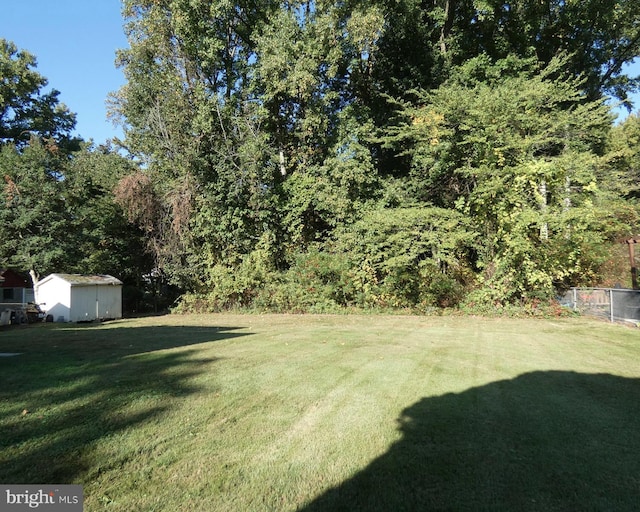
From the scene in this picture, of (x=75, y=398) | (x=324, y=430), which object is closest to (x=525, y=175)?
(x=324, y=430)

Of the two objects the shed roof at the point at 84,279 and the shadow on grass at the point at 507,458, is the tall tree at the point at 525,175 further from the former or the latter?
the shed roof at the point at 84,279

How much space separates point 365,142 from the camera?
20.0 metres

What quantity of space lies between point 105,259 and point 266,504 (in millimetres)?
23235

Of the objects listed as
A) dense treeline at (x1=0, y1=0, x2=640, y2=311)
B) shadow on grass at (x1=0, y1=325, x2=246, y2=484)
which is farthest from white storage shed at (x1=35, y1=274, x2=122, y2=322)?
shadow on grass at (x1=0, y1=325, x2=246, y2=484)

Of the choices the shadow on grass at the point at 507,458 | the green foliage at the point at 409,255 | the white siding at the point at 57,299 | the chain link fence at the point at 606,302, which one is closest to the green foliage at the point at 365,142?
the green foliage at the point at 409,255

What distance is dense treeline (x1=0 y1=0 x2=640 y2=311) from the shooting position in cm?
1561

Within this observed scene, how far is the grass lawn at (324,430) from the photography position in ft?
9.40

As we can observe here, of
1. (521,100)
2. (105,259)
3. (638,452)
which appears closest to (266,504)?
(638,452)

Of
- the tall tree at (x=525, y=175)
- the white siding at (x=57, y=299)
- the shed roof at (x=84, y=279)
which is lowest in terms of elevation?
the white siding at (x=57, y=299)

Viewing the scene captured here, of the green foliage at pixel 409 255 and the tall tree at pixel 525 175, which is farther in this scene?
the green foliage at pixel 409 255

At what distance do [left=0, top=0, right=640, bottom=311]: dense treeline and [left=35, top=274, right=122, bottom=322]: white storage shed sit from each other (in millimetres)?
3419

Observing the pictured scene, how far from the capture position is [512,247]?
1484cm

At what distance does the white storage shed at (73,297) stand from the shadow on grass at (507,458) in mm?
19104

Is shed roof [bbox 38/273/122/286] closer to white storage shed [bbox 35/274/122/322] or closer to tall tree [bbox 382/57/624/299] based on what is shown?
white storage shed [bbox 35/274/122/322]
